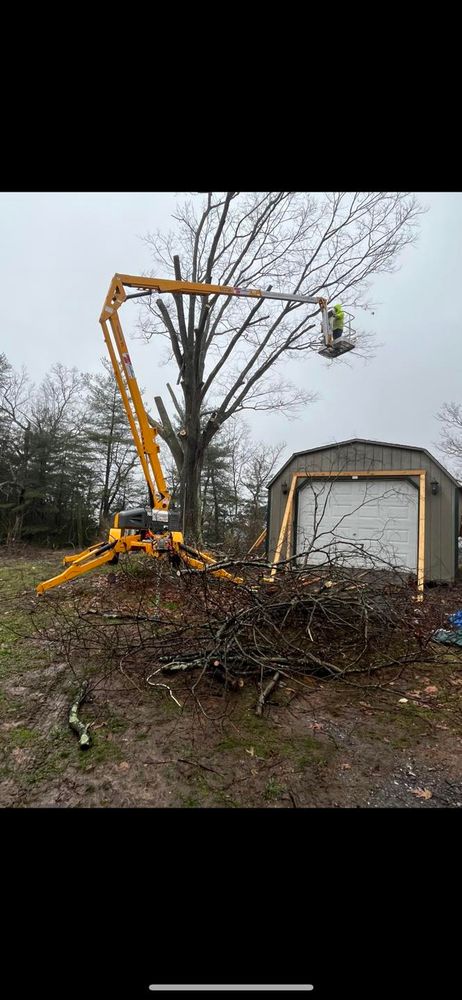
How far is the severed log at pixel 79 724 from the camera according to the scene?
230 centimetres

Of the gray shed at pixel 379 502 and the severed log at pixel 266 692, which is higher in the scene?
the gray shed at pixel 379 502

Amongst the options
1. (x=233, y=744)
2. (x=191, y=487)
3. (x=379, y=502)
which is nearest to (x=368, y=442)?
(x=379, y=502)

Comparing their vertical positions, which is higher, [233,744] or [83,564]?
[83,564]

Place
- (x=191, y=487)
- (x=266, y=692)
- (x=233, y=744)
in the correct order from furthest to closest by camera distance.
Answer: (x=191, y=487), (x=266, y=692), (x=233, y=744)

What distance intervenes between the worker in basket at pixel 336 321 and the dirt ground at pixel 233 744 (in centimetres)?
584

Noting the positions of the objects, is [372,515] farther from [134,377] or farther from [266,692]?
[266,692]

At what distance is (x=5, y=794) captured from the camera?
1.89 m

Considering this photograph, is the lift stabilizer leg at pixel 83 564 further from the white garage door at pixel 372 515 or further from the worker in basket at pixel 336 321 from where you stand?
the worker in basket at pixel 336 321

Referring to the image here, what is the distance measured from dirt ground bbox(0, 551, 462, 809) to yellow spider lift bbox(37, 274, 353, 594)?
8.74 ft

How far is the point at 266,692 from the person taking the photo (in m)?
2.86

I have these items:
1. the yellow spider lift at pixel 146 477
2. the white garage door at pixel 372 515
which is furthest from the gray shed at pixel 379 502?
the yellow spider lift at pixel 146 477

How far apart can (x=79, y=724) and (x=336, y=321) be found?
707 cm
